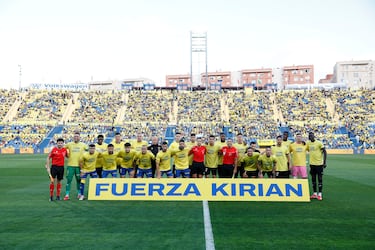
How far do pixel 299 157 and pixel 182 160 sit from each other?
12.5ft

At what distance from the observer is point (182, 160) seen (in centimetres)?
1112

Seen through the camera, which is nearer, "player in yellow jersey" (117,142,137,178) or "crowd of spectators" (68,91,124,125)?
"player in yellow jersey" (117,142,137,178)

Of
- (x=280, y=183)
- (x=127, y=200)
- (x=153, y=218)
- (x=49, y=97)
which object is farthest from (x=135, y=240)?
(x=49, y=97)

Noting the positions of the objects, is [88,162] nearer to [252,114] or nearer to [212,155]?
[212,155]

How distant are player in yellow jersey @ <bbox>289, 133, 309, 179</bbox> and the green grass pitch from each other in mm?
1113

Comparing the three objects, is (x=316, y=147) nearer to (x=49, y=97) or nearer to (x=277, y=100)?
(x=277, y=100)

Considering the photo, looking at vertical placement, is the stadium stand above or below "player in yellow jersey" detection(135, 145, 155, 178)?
above

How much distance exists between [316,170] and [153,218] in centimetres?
572

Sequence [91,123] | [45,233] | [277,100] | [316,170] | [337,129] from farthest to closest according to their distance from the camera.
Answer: [277,100]
[91,123]
[337,129]
[316,170]
[45,233]

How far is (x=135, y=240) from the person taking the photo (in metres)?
6.20

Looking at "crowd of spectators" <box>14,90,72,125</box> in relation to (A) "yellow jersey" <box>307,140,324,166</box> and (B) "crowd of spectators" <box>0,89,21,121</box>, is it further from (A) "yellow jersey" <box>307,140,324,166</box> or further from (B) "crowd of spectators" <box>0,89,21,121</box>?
(A) "yellow jersey" <box>307,140,324,166</box>

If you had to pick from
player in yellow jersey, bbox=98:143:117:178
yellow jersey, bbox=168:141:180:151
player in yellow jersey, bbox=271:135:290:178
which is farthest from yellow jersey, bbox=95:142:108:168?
player in yellow jersey, bbox=271:135:290:178

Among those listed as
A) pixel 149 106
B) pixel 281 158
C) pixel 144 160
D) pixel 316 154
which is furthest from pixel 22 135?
pixel 316 154

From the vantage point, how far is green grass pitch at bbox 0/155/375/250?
604cm
